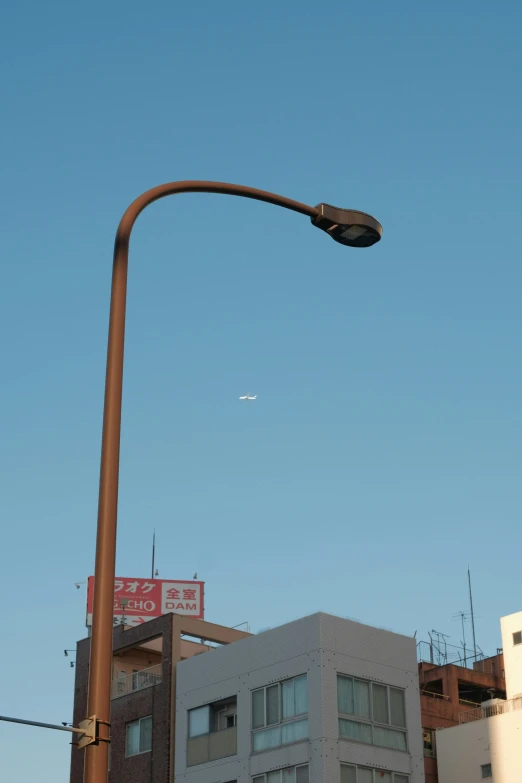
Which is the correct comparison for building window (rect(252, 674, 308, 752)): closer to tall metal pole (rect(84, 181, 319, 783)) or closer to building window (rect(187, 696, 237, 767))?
building window (rect(187, 696, 237, 767))

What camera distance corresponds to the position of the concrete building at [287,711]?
44656 mm

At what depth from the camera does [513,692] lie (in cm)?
5800

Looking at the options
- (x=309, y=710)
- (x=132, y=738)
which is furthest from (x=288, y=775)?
(x=132, y=738)

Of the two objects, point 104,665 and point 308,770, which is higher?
point 308,770

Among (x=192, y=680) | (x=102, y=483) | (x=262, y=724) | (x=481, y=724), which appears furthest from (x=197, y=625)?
(x=102, y=483)

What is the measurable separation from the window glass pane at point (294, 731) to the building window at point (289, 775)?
1.03 meters

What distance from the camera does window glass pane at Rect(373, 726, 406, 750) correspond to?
152 ft

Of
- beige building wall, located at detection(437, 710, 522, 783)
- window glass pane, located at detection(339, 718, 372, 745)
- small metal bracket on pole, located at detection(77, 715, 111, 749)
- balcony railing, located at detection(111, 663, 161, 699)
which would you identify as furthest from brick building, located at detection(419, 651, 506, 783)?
small metal bracket on pole, located at detection(77, 715, 111, 749)

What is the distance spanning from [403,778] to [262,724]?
6.15 m

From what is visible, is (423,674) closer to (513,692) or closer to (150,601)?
(513,692)

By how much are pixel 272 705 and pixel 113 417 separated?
37513 millimetres

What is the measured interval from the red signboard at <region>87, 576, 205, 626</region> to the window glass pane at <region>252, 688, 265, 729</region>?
21.6m

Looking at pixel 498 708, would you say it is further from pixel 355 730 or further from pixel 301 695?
pixel 301 695

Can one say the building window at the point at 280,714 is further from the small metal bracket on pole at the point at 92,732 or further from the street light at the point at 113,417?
the small metal bracket on pole at the point at 92,732
